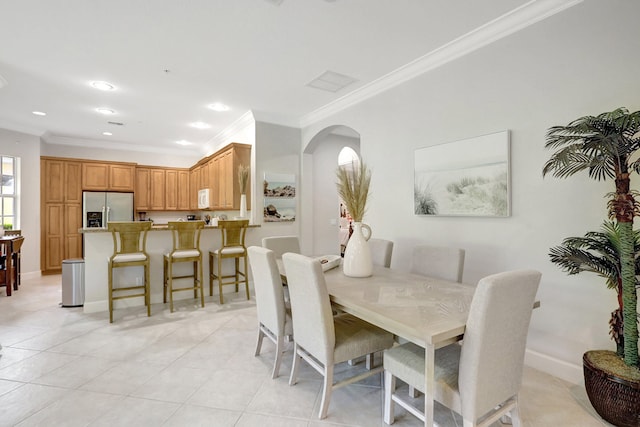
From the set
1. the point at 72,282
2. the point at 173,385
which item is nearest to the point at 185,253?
the point at 72,282

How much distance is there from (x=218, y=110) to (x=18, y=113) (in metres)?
3.26

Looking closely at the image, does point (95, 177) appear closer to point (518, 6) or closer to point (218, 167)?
point (218, 167)

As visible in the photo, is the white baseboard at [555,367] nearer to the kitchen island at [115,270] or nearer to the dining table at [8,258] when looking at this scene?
the kitchen island at [115,270]

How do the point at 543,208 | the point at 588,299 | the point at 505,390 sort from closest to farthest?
the point at 505,390
the point at 588,299
the point at 543,208

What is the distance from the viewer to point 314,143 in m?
5.27

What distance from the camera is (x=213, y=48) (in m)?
3.00

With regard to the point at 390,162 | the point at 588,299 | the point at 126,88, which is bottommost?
the point at 588,299

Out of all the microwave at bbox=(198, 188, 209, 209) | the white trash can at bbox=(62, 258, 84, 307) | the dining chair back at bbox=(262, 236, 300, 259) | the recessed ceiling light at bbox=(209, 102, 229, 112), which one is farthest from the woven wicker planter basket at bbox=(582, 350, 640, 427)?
the microwave at bbox=(198, 188, 209, 209)

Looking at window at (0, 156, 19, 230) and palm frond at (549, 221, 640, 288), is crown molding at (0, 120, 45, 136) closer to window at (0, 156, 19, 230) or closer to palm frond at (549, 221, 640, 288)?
window at (0, 156, 19, 230)

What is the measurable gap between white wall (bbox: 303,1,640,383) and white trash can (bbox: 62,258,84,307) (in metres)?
4.31

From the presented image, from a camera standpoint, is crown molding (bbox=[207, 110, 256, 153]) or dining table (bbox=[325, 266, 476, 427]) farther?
crown molding (bbox=[207, 110, 256, 153])

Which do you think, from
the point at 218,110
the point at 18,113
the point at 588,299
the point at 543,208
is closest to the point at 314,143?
the point at 218,110

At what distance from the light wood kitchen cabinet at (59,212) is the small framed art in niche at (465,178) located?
274 inches

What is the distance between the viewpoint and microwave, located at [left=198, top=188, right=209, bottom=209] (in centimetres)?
655
